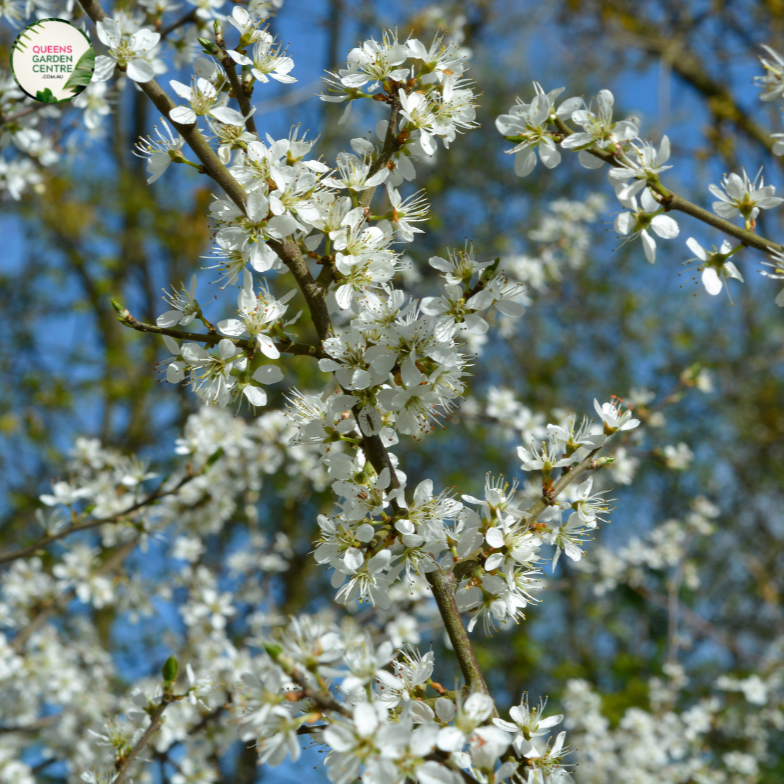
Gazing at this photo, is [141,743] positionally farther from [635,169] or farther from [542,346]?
[542,346]

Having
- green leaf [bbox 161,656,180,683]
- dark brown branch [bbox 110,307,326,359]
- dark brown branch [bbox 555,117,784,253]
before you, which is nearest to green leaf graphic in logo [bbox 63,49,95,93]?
dark brown branch [bbox 110,307,326,359]

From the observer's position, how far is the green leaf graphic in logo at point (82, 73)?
5.74 feet

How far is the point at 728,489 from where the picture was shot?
7984 millimetres

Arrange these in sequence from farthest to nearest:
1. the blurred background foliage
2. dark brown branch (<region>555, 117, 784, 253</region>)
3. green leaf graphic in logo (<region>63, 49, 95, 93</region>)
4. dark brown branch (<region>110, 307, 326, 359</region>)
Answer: the blurred background foliage, green leaf graphic in logo (<region>63, 49, 95, 93</region>), dark brown branch (<region>555, 117, 784, 253</region>), dark brown branch (<region>110, 307, 326, 359</region>)

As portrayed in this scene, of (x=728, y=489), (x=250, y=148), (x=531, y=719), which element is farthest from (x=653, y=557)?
(x=728, y=489)

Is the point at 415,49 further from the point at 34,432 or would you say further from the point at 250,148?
the point at 34,432

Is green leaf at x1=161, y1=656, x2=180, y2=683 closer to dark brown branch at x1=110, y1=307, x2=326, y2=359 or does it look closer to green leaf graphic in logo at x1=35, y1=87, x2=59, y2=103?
dark brown branch at x1=110, y1=307, x2=326, y2=359

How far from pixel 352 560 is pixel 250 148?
738 millimetres

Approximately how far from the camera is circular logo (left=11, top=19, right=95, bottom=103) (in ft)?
5.89

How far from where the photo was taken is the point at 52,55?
180 centimetres

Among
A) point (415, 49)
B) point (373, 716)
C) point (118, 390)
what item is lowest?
point (373, 716)

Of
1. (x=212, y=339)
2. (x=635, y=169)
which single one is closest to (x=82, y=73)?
(x=212, y=339)

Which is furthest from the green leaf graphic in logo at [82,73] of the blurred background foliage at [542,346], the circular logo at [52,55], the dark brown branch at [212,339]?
the blurred background foliage at [542,346]

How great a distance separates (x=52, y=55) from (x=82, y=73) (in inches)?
4.9
